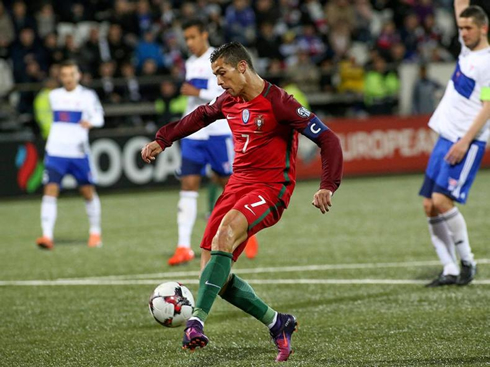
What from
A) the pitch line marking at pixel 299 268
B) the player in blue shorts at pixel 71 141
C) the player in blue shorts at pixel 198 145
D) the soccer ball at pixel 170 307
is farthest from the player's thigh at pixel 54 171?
the soccer ball at pixel 170 307

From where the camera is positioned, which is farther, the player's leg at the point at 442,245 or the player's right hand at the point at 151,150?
the player's leg at the point at 442,245

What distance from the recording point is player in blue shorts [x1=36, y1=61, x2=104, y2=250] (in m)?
11.4

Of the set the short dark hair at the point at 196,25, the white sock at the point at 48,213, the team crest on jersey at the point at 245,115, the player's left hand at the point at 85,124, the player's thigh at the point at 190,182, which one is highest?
the short dark hair at the point at 196,25

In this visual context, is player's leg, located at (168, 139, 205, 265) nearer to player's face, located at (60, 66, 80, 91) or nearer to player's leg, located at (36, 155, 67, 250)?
player's leg, located at (36, 155, 67, 250)

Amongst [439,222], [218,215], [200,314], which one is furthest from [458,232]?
[200,314]

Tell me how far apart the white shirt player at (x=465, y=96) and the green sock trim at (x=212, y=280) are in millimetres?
3087

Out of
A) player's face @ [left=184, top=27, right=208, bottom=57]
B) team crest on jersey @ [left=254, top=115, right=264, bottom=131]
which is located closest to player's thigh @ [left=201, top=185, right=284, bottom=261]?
team crest on jersey @ [left=254, top=115, right=264, bottom=131]

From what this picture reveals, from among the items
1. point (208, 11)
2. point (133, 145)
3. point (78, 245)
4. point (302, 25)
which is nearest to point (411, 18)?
point (302, 25)

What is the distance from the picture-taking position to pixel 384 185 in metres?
17.6

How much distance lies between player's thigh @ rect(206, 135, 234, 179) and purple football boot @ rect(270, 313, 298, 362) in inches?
169

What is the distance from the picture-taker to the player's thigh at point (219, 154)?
9.63 meters

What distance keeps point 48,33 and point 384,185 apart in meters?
7.33

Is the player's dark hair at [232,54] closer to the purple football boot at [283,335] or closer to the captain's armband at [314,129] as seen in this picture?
the captain's armband at [314,129]

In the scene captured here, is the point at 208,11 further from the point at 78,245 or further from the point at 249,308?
the point at 249,308
